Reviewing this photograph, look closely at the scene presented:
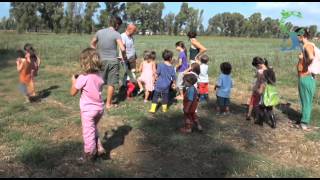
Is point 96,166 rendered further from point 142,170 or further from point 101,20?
point 101,20

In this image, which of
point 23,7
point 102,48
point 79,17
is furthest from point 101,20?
point 102,48

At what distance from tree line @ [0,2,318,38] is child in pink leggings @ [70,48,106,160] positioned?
212ft

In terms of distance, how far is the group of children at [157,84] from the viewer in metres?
5.90

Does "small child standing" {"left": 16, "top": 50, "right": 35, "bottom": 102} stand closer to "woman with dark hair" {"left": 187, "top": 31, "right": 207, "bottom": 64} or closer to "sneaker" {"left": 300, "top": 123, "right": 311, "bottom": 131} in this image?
"woman with dark hair" {"left": 187, "top": 31, "right": 207, "bottom": 64}

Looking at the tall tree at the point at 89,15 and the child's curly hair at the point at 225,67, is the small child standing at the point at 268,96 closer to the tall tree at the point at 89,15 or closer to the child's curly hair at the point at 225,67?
the child's curly hair at the point at 225,67

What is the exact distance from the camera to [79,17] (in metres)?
85.8

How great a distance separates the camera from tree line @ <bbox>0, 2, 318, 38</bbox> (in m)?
77.9

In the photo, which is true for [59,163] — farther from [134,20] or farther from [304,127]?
[134,20]

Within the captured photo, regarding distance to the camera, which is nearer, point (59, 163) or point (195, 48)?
point (59, 163)

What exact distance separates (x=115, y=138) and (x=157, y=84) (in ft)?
6.90

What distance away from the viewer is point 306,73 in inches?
320

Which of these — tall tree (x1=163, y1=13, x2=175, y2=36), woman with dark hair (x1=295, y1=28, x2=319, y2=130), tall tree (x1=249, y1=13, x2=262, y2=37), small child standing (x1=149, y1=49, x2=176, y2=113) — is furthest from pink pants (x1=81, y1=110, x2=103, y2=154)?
tall tree (x1=249, y1=13, x2=262, y2=37)

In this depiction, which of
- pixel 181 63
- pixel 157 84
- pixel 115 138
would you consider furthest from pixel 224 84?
pixel 115 138

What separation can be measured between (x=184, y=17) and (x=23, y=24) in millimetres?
47766
